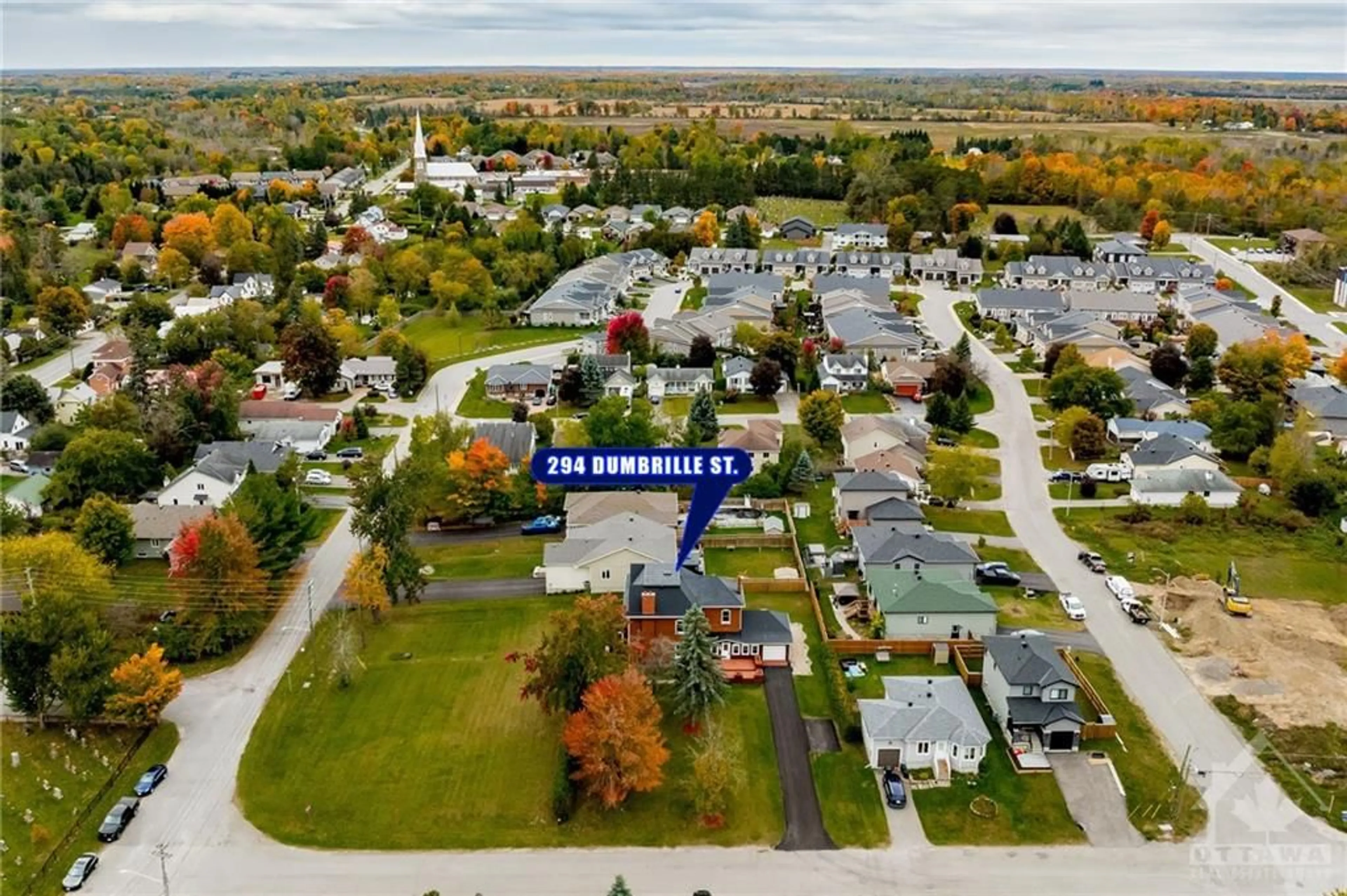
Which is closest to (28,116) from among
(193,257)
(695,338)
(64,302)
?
(193,257)

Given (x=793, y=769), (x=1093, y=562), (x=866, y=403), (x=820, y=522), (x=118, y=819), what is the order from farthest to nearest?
(x=866, y=403), (x=820, y=522), (x=1093, y=562), (x=793, y=769), (x=118, y=819)

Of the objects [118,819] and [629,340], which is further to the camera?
[629,340]

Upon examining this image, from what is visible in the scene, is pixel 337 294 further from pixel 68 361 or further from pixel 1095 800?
pixel 1095 800

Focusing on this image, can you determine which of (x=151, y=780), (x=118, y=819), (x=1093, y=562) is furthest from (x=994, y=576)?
(x=118, y=819)

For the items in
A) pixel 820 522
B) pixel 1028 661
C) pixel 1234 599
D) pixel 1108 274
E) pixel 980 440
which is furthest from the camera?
pixel 1108 274

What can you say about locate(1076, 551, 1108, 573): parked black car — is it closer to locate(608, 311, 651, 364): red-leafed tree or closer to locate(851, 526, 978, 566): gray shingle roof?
locate(851, 526, 978, 566): gray shingle roof

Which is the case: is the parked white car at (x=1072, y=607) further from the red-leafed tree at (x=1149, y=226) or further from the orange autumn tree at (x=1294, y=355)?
the red-leafed tree at (x=1149, y=226)

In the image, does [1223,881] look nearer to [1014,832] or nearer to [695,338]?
[1014,832]

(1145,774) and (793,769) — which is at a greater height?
(1145,774)
